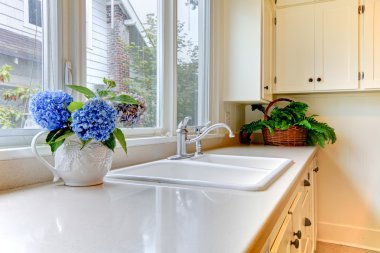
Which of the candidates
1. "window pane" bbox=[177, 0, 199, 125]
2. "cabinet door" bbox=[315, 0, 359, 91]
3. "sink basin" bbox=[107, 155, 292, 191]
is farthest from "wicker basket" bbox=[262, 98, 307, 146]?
"sink basin" bbox=[107, 155, 292, 191]

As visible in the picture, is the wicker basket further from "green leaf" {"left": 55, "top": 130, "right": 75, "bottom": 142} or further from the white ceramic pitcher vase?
"green leaf" {"left": 55, "top": 130, "right": 75, "bottom": 142}

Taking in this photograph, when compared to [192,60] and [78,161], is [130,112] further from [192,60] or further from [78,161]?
[192,60]

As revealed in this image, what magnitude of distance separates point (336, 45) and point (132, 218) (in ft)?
7.81

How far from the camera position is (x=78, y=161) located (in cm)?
86

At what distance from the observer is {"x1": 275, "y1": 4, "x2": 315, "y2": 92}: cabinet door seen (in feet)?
8.20

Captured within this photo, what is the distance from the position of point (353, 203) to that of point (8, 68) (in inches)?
107

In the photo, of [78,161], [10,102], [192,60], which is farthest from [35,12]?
[192,60]

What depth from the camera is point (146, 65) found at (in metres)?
1.65

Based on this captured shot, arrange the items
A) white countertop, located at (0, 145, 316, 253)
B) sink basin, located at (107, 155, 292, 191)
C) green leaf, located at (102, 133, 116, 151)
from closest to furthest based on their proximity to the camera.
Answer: white countertop, located at (0, 145, 316, 253)
green leaf, located at (102, 133, 116, 151)
sink basin, located at (107, 155, 292, 191)

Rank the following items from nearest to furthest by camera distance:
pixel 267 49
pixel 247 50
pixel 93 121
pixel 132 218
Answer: pixel 132 218, pixel 93 121, pixel 247 50, pixel 267 49

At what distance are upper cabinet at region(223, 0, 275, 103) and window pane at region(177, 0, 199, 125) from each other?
33 centimetres

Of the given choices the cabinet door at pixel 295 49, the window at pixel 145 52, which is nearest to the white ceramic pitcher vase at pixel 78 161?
Answer: the window at pixel 145 52

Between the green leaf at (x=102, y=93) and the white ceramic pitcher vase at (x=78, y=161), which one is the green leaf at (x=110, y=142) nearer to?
the white ceramic pitcher vase at (x=78, y=161)

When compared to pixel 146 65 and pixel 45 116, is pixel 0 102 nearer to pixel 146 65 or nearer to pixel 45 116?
pixel 45 116
